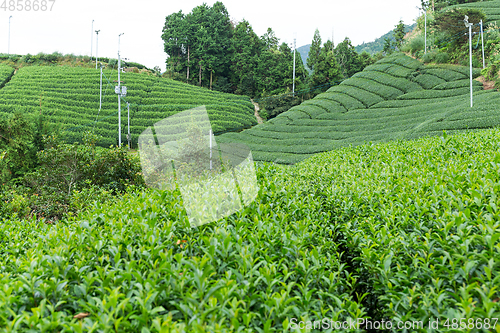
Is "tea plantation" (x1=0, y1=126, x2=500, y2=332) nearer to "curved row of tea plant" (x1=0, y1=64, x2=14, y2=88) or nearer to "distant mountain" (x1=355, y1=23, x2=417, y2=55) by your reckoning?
"curved row of tea plant" (x1=0, y1=64, x2=14, y2=88)

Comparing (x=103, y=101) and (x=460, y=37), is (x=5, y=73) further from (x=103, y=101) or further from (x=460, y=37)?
(x=460, y=37)

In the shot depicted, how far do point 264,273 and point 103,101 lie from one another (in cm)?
3105

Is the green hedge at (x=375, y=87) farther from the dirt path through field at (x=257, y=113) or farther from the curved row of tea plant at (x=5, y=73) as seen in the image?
the curved row of tea plant at (x=5, y=73)

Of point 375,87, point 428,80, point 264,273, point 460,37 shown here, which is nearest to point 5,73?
point 375,87

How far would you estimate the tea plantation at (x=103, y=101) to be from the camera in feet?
77.9

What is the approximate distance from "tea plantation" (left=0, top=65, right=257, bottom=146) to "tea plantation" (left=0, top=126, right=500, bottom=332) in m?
23.1

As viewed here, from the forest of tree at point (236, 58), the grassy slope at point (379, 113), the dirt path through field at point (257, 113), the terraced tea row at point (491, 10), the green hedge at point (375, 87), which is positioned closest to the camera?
the grassy slope at point (379, 113)

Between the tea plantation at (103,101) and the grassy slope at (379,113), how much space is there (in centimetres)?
642

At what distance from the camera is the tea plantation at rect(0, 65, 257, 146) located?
23.7 metres

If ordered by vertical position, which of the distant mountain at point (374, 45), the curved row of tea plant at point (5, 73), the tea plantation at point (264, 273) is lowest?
the tea plantation at point (264, 273)

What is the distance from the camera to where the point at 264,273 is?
4.77 ft

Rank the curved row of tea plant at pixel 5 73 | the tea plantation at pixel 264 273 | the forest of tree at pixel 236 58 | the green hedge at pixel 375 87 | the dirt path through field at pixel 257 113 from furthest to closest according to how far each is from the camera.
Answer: the forest of tree at pixel 236 58 → the dirt path through field at pixel 257 113 → the curved row of tea plant at pixel 5 73 → the green hedge at pixel 375 87 → the tea plantation at pixel 264 273

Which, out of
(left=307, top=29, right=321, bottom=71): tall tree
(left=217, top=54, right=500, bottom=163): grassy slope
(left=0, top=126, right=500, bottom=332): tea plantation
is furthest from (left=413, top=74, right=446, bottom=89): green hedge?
(left=0, top=126, right=500, bottom=332): tea plantation

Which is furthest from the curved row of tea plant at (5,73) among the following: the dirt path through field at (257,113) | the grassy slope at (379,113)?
the dirt path through field at (257,113)
